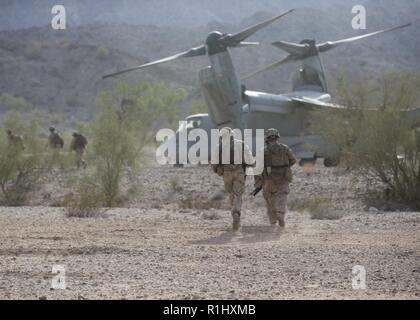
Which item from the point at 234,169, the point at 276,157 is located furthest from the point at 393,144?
the point at 234,169

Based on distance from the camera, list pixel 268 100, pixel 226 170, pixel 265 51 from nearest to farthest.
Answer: pixel 226 170, pixel 268 100, pixel 265 51

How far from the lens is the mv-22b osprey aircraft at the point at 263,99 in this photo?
27.1 metres

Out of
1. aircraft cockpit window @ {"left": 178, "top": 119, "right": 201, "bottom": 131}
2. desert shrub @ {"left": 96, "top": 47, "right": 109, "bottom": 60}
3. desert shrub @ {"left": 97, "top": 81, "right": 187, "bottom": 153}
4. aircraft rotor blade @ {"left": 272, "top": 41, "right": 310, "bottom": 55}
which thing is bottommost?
aircraft cockpit window @ {"left": 178, "top": 119, "right": 201, "bottom": 131}

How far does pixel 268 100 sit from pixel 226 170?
18.4 m

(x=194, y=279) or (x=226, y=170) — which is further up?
(x=226, y=170)

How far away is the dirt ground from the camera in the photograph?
825cm

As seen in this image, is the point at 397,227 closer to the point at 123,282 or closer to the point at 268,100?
the point at 123,282

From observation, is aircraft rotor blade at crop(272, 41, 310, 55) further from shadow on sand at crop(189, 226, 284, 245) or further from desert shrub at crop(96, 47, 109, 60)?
desert shrub at crop(96, 47, 109, 60)

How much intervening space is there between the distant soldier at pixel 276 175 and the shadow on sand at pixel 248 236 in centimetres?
37

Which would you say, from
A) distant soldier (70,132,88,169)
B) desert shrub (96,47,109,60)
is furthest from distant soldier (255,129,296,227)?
desert shrub (96,47,109,60)

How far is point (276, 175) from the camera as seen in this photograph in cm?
1401

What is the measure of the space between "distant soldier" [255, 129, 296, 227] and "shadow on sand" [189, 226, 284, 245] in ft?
1.20

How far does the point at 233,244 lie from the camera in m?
11.8

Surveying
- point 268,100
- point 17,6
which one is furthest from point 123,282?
point 17,6
